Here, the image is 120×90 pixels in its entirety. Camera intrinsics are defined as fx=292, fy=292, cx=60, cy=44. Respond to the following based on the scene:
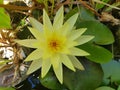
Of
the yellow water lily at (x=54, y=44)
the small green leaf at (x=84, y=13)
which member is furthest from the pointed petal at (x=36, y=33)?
the small green leaf at (x=84, y=13)

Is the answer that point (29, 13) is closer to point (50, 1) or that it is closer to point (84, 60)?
point (50, 1)

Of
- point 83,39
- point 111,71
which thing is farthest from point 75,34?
point 111,71

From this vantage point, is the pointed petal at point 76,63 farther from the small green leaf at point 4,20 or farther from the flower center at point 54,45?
the small green leaf at point 4,20

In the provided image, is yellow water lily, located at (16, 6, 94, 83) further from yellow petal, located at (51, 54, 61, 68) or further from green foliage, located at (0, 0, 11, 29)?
green foliage, located at (0, 0, 11, 29)

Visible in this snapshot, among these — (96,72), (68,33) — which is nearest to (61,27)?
(68,33)

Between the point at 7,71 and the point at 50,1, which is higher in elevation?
the point at 50,1

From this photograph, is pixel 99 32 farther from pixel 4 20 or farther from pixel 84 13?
pixel 4 20
